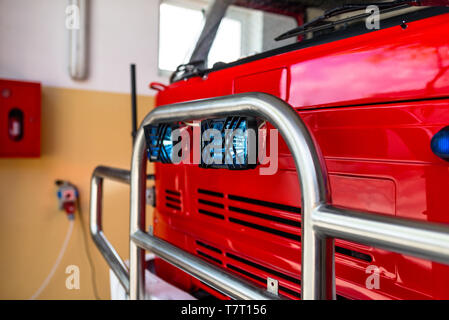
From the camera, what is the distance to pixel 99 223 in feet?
4.23

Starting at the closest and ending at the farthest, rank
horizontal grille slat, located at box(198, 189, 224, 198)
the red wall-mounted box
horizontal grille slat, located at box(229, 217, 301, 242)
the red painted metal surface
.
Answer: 1. the red painted metal surface
2. horizontal grille slat, located at box(229, 217, 301, 242)
3. horizontal grille slat, located at box(198, 189, 224, 198)
4. the red wall-mounted box

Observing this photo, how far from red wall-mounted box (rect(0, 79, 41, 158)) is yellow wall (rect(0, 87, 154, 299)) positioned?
0.36 feet

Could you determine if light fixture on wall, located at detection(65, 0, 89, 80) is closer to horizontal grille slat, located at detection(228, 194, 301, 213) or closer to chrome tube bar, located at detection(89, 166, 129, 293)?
chrome tube bar, located at detection(89, 166, 129, 293)

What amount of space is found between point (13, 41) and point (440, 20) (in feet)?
7.70

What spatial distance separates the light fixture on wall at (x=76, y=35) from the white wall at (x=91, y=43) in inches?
1.5

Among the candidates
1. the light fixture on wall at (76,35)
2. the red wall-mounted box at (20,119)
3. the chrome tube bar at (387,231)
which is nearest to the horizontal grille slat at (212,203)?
the chrome tube bar at (387,231)

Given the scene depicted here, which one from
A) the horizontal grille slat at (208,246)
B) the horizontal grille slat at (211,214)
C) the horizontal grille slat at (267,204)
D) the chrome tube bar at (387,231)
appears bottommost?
the horizontal grille slat at (208,246)

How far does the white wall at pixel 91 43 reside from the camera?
2180 mm

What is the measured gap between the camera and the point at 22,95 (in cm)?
212

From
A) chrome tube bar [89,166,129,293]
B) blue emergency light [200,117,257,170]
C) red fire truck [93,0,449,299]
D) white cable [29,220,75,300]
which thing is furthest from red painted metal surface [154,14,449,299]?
white cable [29,220,75,300]

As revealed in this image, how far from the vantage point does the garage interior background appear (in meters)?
2.20

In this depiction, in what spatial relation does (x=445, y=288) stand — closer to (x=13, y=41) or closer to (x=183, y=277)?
(x=183, y=277)

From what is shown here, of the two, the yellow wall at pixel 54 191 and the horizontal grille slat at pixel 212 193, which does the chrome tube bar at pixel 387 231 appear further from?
the yellow wall at pixel 54 191

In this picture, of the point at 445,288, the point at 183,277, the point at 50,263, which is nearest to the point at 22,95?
the point at 50,263
